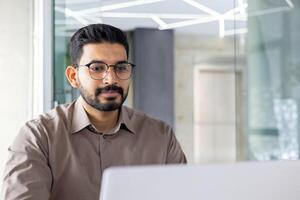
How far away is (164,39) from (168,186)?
6353 millimetres

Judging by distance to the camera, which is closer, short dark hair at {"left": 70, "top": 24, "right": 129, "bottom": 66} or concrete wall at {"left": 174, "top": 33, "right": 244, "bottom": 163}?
short dark hair at {"left": 70, "top": 24, "right": 129, "bottom": 66}

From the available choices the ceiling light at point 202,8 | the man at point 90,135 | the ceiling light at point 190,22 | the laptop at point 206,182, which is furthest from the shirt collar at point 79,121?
the ceiling light at point 190,22

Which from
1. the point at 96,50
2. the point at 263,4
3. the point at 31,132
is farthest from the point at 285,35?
the point at 31,132

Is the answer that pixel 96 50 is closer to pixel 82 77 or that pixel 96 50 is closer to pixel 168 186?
pixel 82 77

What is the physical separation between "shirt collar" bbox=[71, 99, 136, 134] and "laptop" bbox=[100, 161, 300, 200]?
2.54ft

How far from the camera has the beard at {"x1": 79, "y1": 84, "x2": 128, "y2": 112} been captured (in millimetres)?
1357

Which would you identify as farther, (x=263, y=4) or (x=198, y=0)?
(x=198, y=0)

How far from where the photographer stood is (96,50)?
55.0 inches

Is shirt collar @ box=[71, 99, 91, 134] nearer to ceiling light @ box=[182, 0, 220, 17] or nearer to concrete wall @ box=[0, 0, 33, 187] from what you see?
concrete wall @ box=[0, 0, 33, 187]

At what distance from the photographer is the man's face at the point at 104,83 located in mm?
1358

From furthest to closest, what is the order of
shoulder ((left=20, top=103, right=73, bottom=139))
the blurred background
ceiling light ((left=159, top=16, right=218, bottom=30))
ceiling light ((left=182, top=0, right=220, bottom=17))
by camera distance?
ceiling light ((left=159, top=16, right=218, bottom=30)), ceiling light ((left=182, top=0, right=220, bottom=17)), the blurred background, shoulder ((left=20, top=103, right=73, bottom=139))

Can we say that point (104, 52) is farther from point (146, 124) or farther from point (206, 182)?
point (206, 182)

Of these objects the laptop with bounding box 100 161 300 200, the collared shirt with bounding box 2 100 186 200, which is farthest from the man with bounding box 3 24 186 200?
the laptop with bounding box 100 161 300 200

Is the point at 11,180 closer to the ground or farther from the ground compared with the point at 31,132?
closer to the ground
